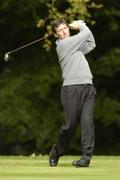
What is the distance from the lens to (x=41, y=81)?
23.3 meters

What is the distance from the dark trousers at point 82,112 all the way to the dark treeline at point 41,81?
11.8 m

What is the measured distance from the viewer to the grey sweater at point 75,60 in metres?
10.8

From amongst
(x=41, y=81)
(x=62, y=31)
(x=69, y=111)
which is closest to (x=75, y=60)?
(x=62, y=31)

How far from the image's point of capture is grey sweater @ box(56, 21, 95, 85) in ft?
35.4

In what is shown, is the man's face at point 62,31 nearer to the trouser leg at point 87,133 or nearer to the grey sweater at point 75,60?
the grey sweater at point 75,60

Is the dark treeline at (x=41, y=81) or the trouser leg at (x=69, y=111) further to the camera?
the dark treeline at (x=41, y=81)

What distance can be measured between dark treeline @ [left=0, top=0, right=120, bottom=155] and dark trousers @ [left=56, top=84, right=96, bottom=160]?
11760 millimetres

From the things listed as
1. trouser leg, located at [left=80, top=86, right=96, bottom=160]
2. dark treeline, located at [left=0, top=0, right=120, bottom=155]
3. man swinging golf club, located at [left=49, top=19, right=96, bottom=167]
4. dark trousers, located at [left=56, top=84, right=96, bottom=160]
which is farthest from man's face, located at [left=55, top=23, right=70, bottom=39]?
dark treeline, located at [left=0, top=0, right=120, bottom=155]

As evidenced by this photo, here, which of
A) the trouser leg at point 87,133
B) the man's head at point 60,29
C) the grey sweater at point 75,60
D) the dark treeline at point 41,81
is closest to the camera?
the trouser leg at point 87,133

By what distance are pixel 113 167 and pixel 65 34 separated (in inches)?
64.1

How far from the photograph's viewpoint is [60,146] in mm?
10953

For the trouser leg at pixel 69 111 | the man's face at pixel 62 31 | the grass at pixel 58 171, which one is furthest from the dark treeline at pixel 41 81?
the trouser leg at pixel 69 111

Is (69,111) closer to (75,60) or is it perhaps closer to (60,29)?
(75,60)

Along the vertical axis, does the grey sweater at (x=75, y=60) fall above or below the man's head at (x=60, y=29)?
below
